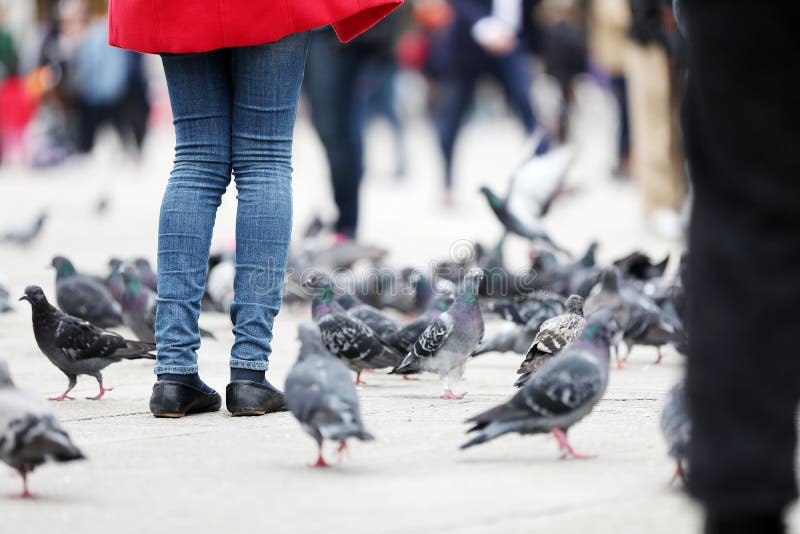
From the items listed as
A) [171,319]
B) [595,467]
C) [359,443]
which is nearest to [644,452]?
[595,467]

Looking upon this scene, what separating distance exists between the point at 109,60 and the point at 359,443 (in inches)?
695

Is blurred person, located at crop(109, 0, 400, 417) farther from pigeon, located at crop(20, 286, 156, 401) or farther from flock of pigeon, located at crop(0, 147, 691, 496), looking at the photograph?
pigeon, located at crop(20, 286, 156, 401)

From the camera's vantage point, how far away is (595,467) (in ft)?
13.4

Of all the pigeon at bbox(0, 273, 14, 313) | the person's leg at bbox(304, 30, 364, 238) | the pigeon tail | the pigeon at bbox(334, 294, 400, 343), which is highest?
the person's leg at bbox(304, 30, 364, 238)

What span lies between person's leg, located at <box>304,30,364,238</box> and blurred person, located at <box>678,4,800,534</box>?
7.15 m

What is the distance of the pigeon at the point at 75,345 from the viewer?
5.66 metres

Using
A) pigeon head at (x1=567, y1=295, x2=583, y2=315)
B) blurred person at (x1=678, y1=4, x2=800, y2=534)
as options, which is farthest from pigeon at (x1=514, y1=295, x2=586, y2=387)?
blurred person at (x1=678, y1=4, x2=800, y2=534)

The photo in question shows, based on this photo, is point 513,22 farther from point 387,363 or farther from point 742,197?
point 742,197

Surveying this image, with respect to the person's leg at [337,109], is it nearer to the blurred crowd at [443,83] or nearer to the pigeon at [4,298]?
the blurred crowd at [443,83]

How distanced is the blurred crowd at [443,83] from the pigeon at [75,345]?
13.0 ft

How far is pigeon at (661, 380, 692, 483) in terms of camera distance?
3721mm

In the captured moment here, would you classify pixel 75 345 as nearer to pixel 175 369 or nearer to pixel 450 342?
pixel 175 369

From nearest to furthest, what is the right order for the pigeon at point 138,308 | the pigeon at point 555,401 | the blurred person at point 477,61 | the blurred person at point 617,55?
the pigeon at point 555,401 < the pigeon at point 138,308 < the blurred person at point 477,61 < the blurred person at point 617,55

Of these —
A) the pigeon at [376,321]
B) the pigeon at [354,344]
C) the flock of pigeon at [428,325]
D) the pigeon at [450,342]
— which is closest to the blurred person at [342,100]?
the flock of pigeon at [428,325]
